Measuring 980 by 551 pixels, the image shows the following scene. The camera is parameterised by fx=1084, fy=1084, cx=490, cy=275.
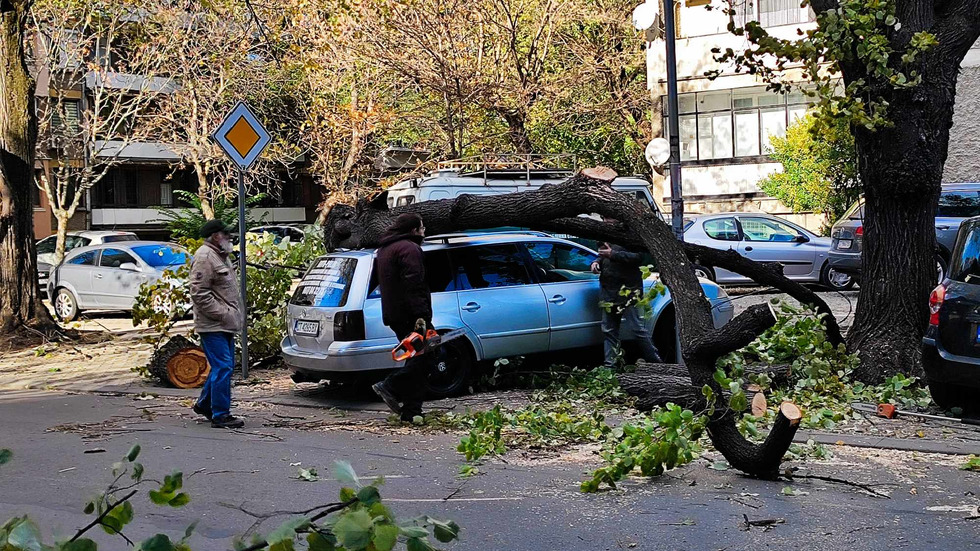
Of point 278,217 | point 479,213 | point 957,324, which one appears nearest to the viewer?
point 957,324

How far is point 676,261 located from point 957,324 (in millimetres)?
2238

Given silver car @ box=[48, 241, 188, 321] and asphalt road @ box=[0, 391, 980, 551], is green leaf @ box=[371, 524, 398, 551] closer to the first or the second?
asphalt road @ box=[0, 391, 980, 551]

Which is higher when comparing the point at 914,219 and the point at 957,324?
the point at 914,219

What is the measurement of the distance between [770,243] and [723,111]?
11.7m

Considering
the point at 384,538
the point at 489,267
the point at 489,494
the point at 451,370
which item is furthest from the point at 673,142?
the point at 384,538

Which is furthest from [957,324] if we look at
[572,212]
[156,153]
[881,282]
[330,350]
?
[156,153]

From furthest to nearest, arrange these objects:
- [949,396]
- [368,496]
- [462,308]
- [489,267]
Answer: [489,267] < [462,308] < [949,396] < [368,496]

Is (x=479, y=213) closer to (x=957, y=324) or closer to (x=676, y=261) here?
(x=676, y=261)

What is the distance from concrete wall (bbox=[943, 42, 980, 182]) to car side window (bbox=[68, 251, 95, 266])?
18172 millimetres

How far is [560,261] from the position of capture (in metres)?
11.7

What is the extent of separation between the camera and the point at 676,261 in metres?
8.79

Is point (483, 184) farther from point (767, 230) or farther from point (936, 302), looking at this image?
point (936, 302)

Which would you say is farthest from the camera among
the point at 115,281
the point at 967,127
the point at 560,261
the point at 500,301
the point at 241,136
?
the point at 967,127

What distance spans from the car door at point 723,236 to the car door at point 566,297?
32.8 feet
